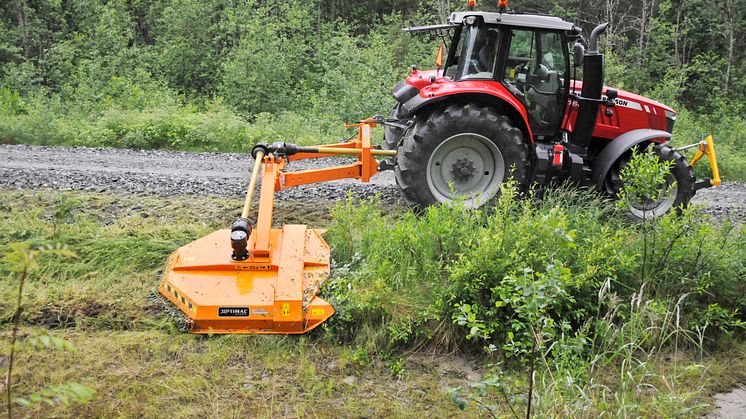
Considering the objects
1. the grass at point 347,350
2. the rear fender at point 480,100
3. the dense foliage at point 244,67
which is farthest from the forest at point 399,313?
the dense foliage at point 244,67

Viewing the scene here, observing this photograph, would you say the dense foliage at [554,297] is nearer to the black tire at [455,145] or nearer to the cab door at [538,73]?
the black tire at [455,145]

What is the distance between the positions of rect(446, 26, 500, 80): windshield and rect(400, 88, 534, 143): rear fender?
0.78 ft

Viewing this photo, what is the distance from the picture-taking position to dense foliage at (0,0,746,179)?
11.0 meters

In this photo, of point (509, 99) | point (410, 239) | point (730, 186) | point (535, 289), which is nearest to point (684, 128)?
point (730, 186)

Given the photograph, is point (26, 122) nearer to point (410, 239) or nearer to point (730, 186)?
point (410, 239)

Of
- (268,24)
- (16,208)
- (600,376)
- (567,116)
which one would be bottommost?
(600,376)

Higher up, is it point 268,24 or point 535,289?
point 268,24

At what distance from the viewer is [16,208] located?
6.17m

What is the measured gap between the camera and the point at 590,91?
6305 millimetres

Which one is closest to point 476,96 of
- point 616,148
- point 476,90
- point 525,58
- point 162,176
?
point 476,90

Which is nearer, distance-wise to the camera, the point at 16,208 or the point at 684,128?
the point at 16,208

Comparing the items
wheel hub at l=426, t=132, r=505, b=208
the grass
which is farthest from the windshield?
the grass

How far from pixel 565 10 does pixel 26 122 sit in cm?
1591

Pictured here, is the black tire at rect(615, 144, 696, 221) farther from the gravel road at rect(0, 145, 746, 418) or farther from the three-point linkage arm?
the three-point linkage arm
